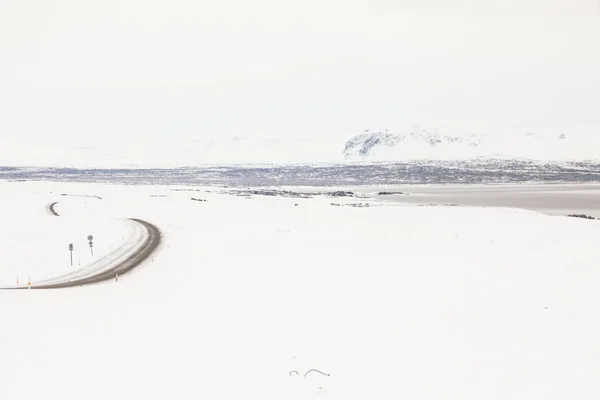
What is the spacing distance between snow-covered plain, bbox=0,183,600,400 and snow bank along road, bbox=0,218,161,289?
1878mm

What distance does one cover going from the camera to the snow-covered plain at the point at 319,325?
13.4 meters

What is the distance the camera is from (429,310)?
20.0m

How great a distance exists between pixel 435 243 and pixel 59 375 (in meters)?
28.1

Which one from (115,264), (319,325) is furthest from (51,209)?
(319,325)

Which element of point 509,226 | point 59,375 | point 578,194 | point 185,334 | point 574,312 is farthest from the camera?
point 578,194

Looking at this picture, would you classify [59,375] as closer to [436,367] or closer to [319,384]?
[319,384]

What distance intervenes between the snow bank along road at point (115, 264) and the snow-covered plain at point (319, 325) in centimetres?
188

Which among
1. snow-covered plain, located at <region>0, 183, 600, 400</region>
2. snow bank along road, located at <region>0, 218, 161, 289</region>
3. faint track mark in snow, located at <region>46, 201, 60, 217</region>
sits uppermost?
snow-covered plain, located at <region>0, 183, 600, 400</region>

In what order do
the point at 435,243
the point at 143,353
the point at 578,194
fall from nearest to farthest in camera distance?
the point at 143,353 < the point at 435,243 < the point at 578,194

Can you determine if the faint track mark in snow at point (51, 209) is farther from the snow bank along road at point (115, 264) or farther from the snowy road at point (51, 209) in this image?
the snow bank along road at point (115, 264)

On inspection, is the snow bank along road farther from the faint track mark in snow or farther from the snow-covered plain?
the faint track mark in snow

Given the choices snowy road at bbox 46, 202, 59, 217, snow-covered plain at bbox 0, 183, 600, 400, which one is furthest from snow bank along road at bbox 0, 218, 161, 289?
snowy road at bbox 46, 202, 59, 217

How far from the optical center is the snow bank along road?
2689 centimetres

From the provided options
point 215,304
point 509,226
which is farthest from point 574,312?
point 509,226
